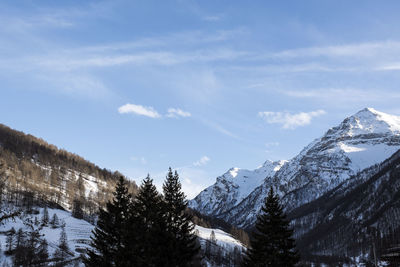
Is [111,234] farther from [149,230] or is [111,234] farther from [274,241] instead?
[274,241]

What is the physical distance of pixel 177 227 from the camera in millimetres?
42531

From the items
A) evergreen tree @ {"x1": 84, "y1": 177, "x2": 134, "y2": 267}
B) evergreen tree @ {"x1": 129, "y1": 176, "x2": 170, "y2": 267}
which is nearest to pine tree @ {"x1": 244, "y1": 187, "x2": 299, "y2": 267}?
evergreen tree @ {"x1": 129, "y1": 176, "x2": 170, "y2": 267}

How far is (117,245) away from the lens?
39688 mm

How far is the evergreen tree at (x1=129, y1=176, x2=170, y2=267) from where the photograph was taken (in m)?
38.0

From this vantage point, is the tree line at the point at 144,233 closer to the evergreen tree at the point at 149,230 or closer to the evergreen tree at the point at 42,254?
the evergreen tree at the point at 149,230

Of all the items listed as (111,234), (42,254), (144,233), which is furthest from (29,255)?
(144,233)

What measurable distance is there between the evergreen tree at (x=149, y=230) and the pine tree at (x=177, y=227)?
641 mm

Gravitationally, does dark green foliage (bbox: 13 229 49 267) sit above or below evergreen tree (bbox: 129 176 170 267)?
below

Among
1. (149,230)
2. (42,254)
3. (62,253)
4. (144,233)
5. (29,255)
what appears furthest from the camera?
(62,253)

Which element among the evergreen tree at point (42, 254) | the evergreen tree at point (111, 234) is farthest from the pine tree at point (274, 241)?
the evergreen tree at point (42, 254)

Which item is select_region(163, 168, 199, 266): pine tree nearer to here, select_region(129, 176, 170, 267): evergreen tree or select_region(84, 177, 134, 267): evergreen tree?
select_region(129, 176, 170, 267): evergreen tree

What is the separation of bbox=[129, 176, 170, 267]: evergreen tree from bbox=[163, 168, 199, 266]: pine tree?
25.2 inches

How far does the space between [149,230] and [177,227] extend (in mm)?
3421

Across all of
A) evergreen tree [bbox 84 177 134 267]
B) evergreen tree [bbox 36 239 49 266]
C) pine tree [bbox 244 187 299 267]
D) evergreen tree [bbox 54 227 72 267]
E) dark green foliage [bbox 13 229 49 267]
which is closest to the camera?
evergreen tree [bbox 84 177 134 267]
